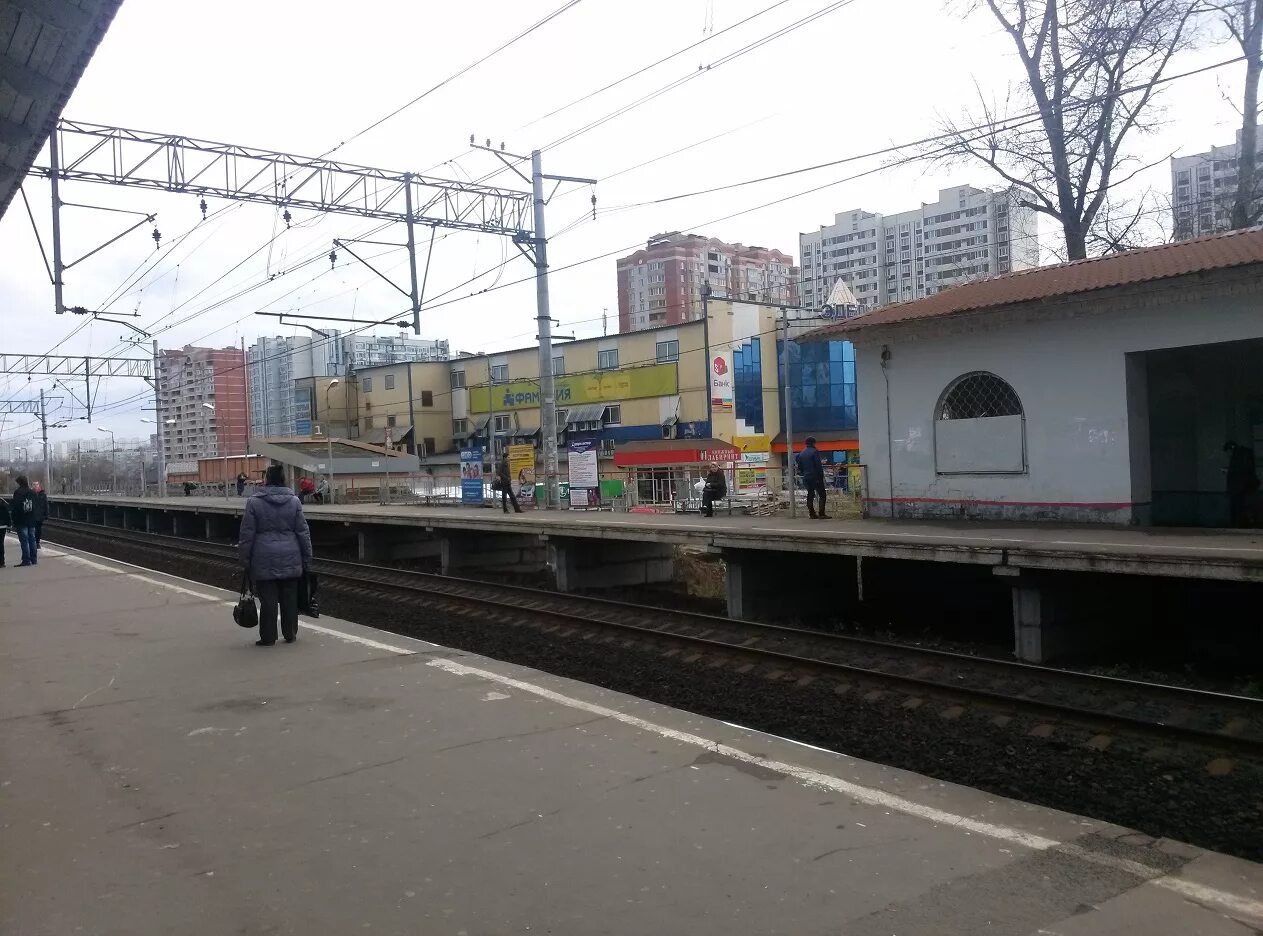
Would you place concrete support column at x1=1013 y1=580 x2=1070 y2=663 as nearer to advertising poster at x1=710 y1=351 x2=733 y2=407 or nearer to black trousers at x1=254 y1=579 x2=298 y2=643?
black trousers at x1=254 y1=579 x2=298 y2=643

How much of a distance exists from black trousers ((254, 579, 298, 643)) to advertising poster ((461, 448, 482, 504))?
62.5 feet

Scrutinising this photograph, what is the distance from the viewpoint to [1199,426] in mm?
15242

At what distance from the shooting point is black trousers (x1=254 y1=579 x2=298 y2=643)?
857 cm

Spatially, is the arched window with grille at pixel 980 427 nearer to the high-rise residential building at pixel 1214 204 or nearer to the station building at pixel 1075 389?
the station building at pixel 1075 389

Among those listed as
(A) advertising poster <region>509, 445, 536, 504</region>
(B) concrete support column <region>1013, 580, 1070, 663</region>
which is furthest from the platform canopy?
(A) advertising poster <region>509, 445, 536, 504</region>

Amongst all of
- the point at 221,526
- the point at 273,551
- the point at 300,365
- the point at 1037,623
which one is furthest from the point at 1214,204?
the point at 300,365

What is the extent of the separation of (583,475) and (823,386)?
27.8 metres

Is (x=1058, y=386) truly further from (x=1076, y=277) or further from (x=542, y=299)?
(x=542, y=299)

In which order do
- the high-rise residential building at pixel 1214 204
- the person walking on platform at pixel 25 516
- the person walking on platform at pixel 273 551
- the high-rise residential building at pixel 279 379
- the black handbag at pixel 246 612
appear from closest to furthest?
the person walking on platform at pixel 273 551
the black handbag at pixel 246 612
the person walking on platform at pixel 25 516
the high-rise residential building at pixel 1214 204
the high-rise residential building at pixel 279 379

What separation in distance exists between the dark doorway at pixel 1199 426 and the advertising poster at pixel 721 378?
101 ft

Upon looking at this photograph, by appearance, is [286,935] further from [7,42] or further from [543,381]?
[543,381]

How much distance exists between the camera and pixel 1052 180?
21.9 metres

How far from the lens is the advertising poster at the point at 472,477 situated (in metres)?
27.8

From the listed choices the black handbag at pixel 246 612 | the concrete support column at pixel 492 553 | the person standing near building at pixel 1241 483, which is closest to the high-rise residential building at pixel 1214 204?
the person standing near building at pixel 1241 483
